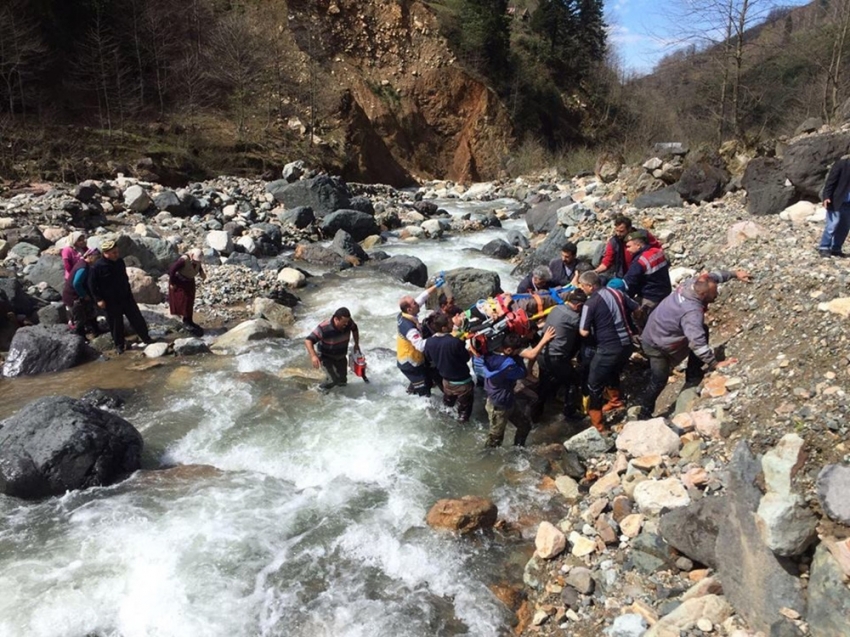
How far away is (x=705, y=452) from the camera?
5.36 metres

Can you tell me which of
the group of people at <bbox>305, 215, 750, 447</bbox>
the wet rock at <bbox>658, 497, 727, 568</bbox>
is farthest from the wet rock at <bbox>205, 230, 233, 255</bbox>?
the wet rock at <bbox>658, 497, 727, 568</bbox>

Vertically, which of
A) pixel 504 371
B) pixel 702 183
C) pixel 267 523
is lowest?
pixel 267 523

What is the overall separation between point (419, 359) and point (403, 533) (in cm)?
249

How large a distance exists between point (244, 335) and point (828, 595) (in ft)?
28.8

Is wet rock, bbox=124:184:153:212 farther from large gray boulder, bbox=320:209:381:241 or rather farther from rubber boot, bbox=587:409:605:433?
rubber boot, bbox=587:409:605:433

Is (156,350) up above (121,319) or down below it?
below

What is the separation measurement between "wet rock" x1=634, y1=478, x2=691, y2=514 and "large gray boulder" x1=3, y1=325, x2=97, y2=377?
28.0ft

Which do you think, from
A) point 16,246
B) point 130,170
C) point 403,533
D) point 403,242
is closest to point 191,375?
point 403,533

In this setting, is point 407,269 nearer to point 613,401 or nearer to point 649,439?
point 613,401

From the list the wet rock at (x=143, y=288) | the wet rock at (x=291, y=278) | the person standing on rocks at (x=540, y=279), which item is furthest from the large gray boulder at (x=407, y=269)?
the person standing on rocks at (x=540, y=279)

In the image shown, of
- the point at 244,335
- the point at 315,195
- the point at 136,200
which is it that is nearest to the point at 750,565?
the point at 244,335

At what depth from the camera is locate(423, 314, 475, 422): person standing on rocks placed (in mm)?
6715

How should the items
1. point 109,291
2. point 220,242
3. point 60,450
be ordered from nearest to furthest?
point 60,450 < point 109,291 < point 220,242

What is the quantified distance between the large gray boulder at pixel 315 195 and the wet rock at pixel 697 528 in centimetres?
1637
